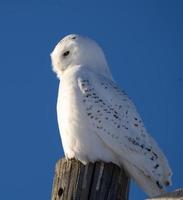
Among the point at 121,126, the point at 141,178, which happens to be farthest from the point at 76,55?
the point at 141,178

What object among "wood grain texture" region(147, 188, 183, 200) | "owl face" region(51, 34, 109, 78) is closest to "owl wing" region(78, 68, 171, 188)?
"owl face" region(51, 34, 109, 78)

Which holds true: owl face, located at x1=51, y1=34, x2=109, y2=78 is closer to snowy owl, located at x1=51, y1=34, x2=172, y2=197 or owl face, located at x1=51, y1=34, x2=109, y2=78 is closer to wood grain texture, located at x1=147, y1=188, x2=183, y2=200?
snowy owl, located at x1=51, y1=34, x2=172, y2=197

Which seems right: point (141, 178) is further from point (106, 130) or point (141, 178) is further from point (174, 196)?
point (174, 196)

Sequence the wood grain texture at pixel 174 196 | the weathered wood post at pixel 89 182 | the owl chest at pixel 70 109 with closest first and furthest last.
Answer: the wood grain texture at pixel 174 196
the weathered wood post at pixel 89 182
the owl chest at pixel 70 109

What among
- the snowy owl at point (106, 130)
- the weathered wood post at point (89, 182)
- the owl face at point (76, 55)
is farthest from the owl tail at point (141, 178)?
the owl face at point (76, 55)

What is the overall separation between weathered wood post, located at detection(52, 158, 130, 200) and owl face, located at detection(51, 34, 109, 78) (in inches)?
108

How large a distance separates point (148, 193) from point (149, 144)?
57 centimetres

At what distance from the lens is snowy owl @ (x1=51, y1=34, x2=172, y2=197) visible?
6043 millimetres

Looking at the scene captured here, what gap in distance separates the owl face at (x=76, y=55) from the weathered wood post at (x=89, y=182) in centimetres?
273

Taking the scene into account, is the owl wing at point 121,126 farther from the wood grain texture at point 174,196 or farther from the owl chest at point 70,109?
the wood grain texture at point 174,196

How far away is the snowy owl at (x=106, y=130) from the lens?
A: 238 inches

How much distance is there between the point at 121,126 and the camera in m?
6.35

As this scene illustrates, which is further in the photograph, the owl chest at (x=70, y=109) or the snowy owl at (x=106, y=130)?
the owl chest at (x=70, y=109)

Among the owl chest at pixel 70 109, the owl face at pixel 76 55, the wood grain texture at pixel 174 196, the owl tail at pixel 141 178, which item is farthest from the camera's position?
the owl face at pixel 76 55
